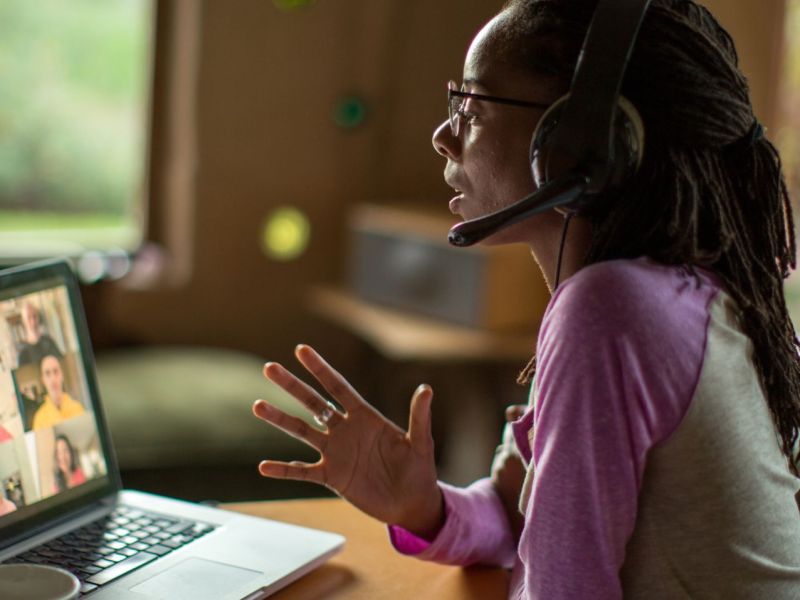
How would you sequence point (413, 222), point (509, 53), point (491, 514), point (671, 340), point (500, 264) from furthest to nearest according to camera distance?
point (413, 222)
point (500, 264)
point (491, 514)
point (509, 53)
point (671, 340)

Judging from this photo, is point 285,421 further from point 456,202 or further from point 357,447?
point 456,202

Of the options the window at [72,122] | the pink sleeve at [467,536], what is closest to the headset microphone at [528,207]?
A: the pink sleeve at [467,536]

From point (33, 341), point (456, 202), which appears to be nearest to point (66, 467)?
point (33, 341)

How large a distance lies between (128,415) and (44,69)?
1.15 metres

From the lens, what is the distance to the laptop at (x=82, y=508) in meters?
1.05

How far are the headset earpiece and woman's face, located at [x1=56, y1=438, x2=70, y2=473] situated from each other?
560 mm

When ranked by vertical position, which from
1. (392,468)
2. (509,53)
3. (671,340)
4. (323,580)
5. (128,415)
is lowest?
(128,415)

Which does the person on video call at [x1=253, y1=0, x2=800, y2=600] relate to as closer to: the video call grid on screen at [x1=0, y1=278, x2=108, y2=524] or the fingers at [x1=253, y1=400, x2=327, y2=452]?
the fingers at [x1=253, y1=400, x2=327, y2=452]

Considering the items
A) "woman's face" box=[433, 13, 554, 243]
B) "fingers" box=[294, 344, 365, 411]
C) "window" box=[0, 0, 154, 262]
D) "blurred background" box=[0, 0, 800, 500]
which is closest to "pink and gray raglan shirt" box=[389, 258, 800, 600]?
"woman's face" box=[433, 13, 554, 243]

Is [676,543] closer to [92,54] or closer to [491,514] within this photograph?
[491,514]

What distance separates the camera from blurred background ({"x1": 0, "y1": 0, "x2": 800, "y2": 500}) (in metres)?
3.01

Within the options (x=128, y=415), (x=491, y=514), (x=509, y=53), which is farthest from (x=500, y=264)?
(x=509, y=53)

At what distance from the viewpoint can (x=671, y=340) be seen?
856 millimetres

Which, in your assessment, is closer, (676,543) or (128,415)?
(676,543)
